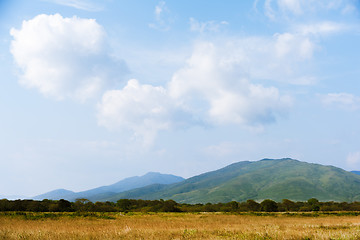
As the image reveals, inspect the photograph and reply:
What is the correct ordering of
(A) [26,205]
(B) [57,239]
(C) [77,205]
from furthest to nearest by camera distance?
(C) [77,205] → (A) [26,205] → (B) [57,239]

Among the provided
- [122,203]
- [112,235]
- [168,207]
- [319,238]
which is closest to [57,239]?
[112,235]

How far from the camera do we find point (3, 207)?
2153 inches

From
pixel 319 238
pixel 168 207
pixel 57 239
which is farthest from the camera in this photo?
pixel 168 207

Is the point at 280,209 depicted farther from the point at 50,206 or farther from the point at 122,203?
the point at 50,206

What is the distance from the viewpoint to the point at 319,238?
50.7ft

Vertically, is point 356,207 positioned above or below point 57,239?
below

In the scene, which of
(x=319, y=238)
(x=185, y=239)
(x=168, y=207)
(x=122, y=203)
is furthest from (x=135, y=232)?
(x=122, y=203)

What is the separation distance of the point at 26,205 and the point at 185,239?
176 feet

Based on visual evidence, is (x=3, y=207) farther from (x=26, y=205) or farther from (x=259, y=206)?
(x=259, y=206)

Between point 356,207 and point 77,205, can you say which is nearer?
point 77,205

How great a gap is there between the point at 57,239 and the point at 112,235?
9.03 feet

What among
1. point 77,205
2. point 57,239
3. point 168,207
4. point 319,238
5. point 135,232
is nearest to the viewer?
point 57,239

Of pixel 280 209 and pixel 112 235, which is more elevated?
pixel 112 235

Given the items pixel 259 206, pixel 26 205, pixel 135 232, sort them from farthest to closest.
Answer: pixel 259 206 → pixel 26 205 → pixel 135 232
